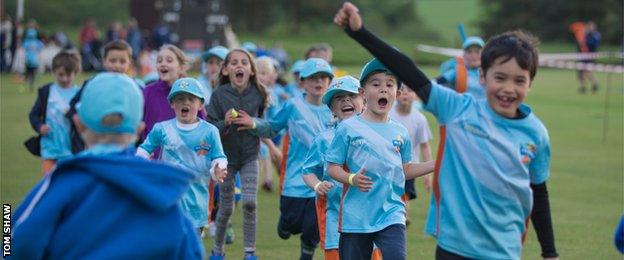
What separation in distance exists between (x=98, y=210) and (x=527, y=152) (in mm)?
2287

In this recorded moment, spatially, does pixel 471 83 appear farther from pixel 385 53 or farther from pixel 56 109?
pixel 385 53

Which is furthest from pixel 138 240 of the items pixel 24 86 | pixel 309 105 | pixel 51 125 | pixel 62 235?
pixel 24 86

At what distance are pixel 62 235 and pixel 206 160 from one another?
4539 mm

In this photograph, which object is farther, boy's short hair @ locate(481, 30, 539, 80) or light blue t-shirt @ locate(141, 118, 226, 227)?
light blue t-shirt @ locate(141, 118, 226, 227)

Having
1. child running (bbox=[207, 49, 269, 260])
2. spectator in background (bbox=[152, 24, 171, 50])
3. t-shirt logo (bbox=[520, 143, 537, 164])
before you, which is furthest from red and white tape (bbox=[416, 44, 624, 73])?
t-shirt logo (bbox=[520, 143, 537, 164])

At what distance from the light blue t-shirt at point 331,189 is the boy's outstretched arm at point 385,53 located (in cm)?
236

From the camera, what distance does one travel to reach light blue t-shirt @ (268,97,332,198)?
10.4m

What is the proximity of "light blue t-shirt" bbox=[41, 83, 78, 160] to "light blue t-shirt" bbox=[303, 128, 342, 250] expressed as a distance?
410 centimetres

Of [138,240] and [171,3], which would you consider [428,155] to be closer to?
[138,240]

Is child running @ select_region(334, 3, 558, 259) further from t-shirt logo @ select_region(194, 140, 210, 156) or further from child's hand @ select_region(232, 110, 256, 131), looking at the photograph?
A: child's hand @ select_region(232, 110, 256, 131)

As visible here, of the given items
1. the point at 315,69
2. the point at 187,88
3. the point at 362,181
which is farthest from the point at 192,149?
the point at 362,181

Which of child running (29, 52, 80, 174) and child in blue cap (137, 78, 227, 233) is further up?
child running (29, 52, 80, 174)

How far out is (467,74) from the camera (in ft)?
43.4

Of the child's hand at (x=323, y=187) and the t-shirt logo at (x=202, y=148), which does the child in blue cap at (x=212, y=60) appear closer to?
the t-shirt logo at (x=202, y=148)
